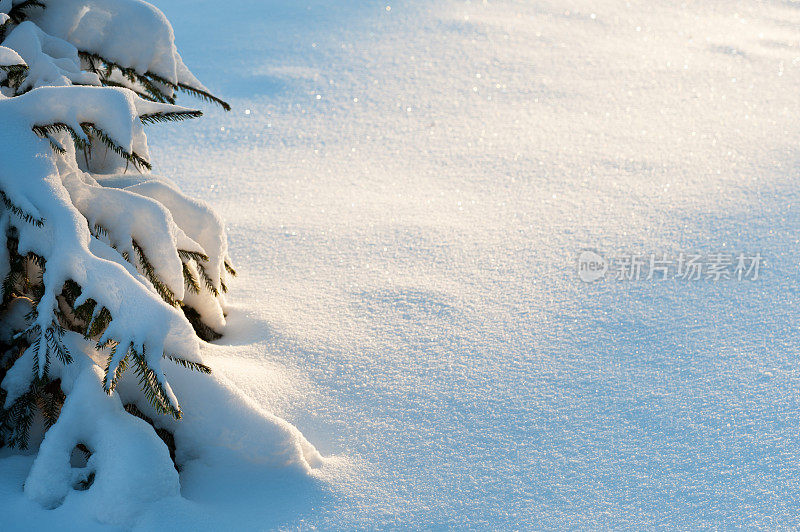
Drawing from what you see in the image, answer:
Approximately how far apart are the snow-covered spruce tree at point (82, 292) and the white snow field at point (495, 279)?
130mm

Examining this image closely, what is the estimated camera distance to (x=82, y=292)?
5.78 feet

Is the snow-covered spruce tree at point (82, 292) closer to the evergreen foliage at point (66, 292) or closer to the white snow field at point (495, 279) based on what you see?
the evergreen foliage at point (66, 292)

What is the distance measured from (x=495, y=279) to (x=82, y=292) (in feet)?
5.42

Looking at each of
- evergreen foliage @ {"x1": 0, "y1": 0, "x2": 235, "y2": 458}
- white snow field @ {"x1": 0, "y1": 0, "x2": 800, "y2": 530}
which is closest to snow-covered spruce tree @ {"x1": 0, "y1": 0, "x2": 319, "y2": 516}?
evergreen foliage @ {"x1": 0, "y1": 0, "x2": 235, "y2": 458}

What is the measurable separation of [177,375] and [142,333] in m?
0.28

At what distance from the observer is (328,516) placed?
1.83 m

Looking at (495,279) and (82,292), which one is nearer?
(82,292)

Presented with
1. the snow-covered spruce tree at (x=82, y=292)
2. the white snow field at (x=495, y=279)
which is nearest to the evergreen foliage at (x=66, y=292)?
the snow-covered spruce tree at (x=82, y=292)

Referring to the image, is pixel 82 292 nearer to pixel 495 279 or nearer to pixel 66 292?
pixel 66 292

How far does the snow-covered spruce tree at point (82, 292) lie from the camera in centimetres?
175

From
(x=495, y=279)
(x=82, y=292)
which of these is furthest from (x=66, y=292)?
(x=495, y=279)

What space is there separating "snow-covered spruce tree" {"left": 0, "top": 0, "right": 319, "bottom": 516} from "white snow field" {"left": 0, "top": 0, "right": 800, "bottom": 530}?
0.13 m

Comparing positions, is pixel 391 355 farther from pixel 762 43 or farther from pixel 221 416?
pixel 762 43

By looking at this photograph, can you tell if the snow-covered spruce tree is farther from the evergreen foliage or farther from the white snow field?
the white snow field
